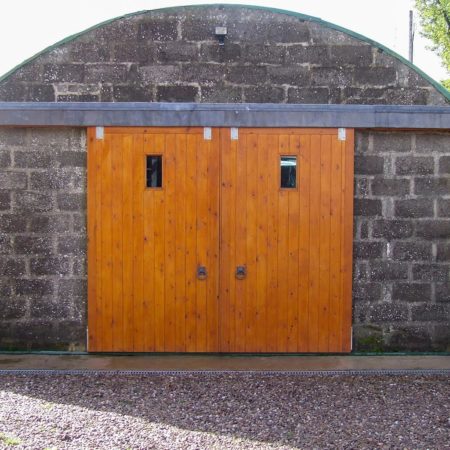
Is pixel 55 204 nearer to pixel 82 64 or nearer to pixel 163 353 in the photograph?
pixel 82 64

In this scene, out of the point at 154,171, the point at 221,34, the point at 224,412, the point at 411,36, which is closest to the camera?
the point at 224,412

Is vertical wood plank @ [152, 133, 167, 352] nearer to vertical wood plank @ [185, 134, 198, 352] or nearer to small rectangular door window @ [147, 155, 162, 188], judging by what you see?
small rectangular door window @ [147, 155, 162, 188]

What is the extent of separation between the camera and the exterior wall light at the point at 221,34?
733cm

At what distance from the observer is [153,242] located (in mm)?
7457

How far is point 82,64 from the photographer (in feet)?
24.3

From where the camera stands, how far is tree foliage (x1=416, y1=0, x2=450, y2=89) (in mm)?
28203

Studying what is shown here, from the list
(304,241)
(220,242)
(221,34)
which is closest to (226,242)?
(220,242)

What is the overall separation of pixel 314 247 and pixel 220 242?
0.99 m

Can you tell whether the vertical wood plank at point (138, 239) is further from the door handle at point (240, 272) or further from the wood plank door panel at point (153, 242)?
the door handle at point (240, 272)

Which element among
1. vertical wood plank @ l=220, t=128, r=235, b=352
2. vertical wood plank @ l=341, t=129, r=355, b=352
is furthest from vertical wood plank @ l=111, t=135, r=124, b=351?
vertical wood plank @ l=341, t=129, r=355, b=352

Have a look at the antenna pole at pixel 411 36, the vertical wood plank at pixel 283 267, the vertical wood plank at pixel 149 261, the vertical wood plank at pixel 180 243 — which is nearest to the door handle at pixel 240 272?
the vertical wood plank at pixel 283 267

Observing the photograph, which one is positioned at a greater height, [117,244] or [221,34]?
[221,34]

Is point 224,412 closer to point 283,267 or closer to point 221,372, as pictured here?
point 221,372

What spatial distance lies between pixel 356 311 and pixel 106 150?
123 inches
